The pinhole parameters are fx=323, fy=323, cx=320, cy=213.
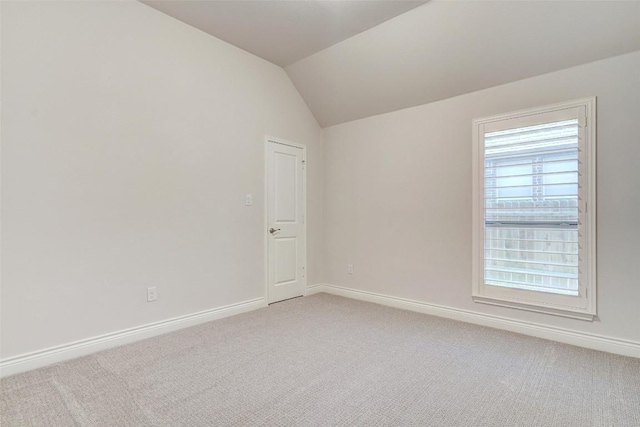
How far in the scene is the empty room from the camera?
1994 mm

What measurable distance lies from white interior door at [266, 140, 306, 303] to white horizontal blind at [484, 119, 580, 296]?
2159mm

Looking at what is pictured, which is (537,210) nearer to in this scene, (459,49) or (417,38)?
(459,49)

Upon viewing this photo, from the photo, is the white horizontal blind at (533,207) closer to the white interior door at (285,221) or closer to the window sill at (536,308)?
the window sill at (536,308)

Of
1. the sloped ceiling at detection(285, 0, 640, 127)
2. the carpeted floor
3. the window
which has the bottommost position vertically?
the carpeted floor

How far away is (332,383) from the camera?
2016 mm

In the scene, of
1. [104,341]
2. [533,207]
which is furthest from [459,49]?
[104,341]

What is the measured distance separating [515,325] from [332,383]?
1916 millimetres

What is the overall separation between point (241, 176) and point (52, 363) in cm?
218

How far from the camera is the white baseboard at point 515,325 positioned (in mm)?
2463

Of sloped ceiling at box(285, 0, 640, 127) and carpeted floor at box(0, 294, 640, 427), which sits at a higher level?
sloped ceiling at box(285, 0, 640, 127)

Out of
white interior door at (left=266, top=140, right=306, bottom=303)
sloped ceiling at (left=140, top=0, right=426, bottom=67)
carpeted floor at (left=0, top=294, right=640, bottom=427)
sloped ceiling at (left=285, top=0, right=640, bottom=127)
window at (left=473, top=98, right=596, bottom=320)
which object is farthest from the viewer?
white interior door at (left=266, top=140, right=306, bottom=303)

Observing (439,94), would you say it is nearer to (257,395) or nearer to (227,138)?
(227,138)

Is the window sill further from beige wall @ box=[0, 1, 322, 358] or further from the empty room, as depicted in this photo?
beige wall @ box=[0, 1, 322, 358]

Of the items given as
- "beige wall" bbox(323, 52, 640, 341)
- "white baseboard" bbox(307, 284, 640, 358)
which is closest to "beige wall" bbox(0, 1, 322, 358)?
"beige wall" bbox(323, 52, 640, 341)
